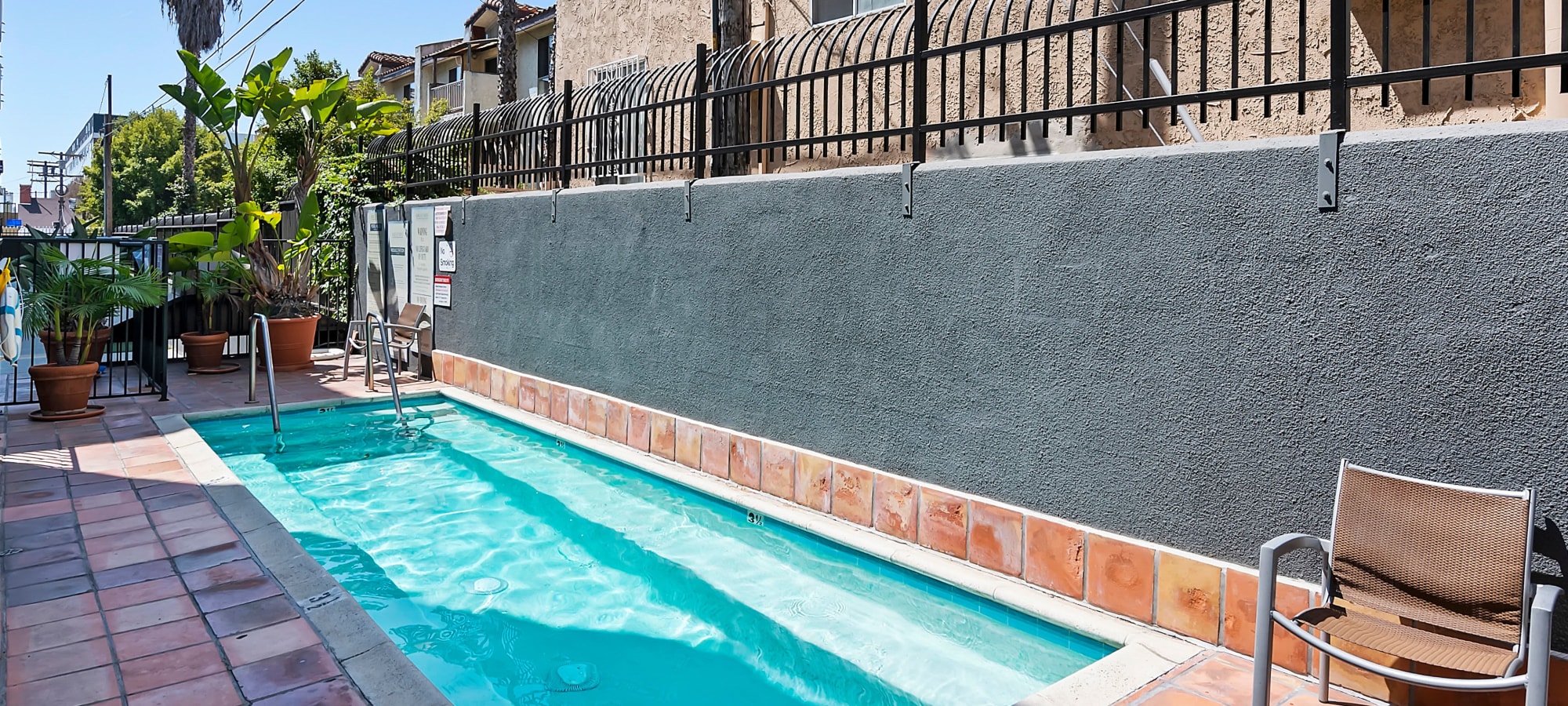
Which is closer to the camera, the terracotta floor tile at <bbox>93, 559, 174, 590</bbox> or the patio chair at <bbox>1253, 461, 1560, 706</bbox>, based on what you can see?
the patio chair at <bbox>1253, 461, 1560, 706</bbox>

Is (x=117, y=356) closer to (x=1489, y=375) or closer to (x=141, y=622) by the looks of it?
(x=141, y=622)

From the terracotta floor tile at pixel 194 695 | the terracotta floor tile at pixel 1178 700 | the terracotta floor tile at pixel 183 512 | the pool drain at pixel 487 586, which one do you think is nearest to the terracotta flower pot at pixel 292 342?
the terracotta floor tile at pixel 183 512

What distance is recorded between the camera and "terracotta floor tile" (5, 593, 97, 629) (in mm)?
4137

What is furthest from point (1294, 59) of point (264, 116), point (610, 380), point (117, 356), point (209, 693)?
point (117, 356)

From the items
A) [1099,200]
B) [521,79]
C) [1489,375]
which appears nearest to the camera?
[1489,375]

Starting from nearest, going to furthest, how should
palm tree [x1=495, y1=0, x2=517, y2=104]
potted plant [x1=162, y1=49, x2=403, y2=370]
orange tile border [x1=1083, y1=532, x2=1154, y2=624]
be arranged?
orange tile border [x1=1083, y1=532, x2=1154, y2=624] → potted plant [x1=162, y1=49, x2=403, y2=370] → palm tree [x1=495, y1=0, x2=517, y2=104]

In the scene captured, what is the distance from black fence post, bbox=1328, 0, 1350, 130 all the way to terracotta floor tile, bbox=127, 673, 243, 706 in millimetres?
4521

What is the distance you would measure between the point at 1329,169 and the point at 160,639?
194 inches

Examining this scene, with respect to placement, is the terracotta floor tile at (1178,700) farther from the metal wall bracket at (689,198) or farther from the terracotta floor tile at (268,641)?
the metal wall bracket at (689,198)

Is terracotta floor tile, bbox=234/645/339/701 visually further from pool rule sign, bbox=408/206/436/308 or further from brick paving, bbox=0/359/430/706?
pool rule sign, bbox=408/206/436/308

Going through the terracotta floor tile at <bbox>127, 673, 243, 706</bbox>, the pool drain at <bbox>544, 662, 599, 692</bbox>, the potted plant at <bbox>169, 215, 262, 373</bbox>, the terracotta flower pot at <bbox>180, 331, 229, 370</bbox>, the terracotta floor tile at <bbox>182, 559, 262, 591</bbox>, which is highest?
the potted plant at <bbox>169, 215, 262, 373</bbox>

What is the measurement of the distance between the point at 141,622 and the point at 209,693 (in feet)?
3.12

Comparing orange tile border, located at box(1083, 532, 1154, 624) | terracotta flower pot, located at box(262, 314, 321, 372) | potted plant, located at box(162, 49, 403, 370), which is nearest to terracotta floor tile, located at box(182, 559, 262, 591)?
orange tile border, located at box(1083, 532, 1154, 624)

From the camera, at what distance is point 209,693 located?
11.3 feet
